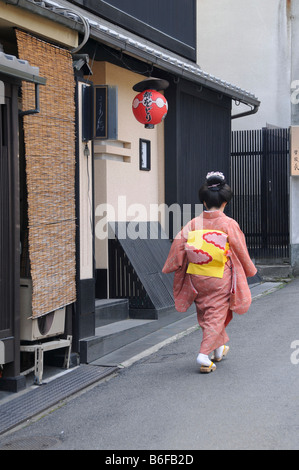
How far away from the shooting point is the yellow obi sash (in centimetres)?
790

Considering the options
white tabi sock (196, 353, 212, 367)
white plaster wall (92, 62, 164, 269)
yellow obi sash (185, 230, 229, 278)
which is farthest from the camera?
white plaster wall (92, 62, 164, 269)

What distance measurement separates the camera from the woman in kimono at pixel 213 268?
791cm

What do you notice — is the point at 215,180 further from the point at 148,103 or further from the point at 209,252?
the point at 148,103

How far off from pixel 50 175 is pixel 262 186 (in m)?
9.52

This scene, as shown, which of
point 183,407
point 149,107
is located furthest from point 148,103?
point 183,407

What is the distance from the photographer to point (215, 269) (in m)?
7.94

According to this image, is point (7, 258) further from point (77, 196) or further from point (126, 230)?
point (126, 230)

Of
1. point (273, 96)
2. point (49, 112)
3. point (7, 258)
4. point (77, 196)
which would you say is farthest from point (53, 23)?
point (273, 96)

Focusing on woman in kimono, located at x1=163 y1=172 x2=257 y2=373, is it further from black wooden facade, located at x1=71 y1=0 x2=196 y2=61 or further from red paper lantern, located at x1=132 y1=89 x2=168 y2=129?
black wooden facade, located at x1=71 y1=0 x2=196 y2=61

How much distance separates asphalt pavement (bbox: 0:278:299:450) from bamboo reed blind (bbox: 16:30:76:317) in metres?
1.20

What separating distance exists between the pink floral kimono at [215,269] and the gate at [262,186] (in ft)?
28.5

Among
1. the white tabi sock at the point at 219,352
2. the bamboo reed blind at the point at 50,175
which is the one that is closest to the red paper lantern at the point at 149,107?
the bamboo reed blind at the point at 50,175

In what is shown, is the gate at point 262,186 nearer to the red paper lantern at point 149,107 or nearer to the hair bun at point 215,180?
the red paper lantern at point 149,107

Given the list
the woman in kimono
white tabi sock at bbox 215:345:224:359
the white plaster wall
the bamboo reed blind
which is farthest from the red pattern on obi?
the white plaster wall
